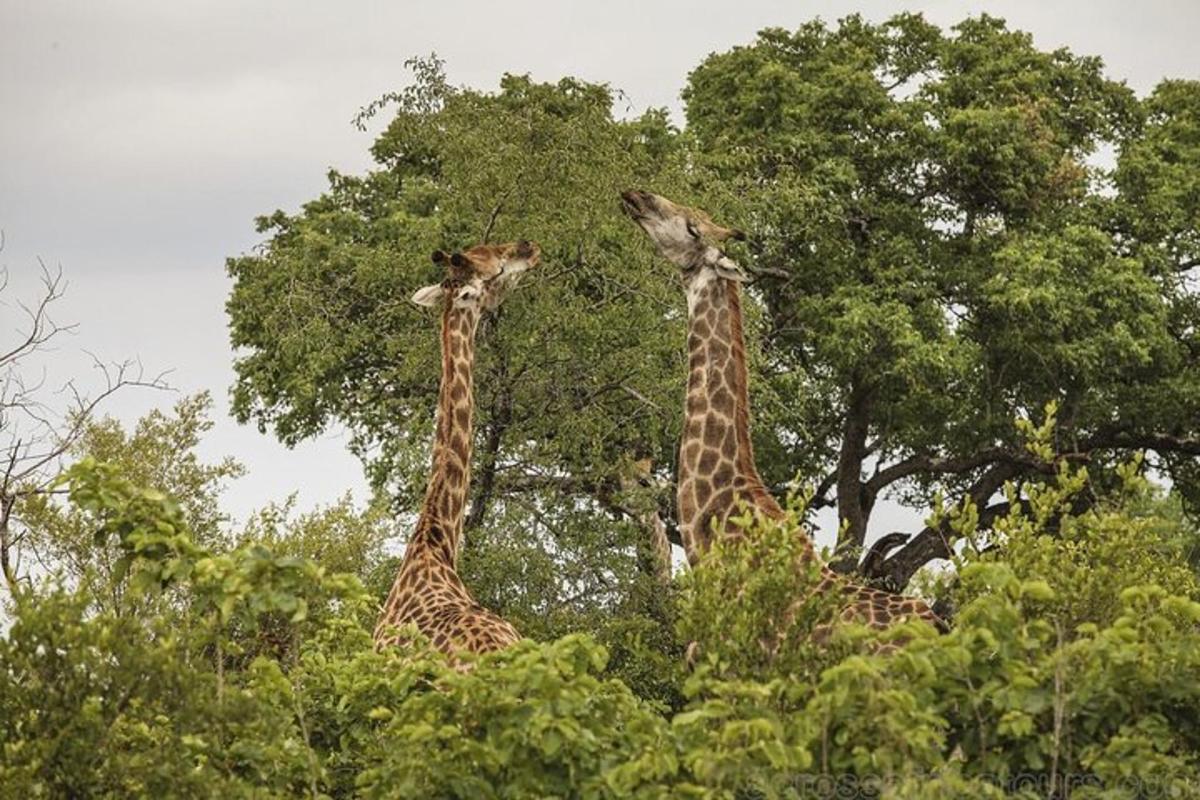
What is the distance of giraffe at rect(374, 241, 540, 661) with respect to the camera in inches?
503

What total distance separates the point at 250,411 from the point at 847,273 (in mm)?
8732

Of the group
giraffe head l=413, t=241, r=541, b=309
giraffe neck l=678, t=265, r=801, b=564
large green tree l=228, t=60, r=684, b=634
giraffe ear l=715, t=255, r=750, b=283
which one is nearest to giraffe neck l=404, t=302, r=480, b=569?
giraffe head l=413, t=241, r=541, b=309

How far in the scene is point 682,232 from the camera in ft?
41.4

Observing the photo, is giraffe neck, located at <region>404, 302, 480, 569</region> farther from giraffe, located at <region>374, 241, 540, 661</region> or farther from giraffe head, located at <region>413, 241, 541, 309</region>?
giraffe head, located at <region>413, 241, 541, 309</region>

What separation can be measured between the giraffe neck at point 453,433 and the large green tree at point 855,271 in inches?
255

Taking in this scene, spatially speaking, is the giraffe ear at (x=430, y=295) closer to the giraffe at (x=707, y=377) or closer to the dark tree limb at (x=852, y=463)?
the giraffe at (x=707, y=377)

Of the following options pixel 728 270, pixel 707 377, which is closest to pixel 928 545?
pixel 707 377

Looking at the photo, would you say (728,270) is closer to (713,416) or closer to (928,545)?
(713,416)

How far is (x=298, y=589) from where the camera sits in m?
7.89

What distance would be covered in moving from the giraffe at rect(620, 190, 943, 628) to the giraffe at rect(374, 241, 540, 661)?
154cm

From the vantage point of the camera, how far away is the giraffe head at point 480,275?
1428 centimetres

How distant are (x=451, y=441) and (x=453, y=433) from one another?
69mm

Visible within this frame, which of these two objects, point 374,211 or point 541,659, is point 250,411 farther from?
point 541,659

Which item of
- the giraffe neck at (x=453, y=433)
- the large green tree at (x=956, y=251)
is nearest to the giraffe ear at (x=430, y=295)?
the giraffe neck at (x=453, y=433)
